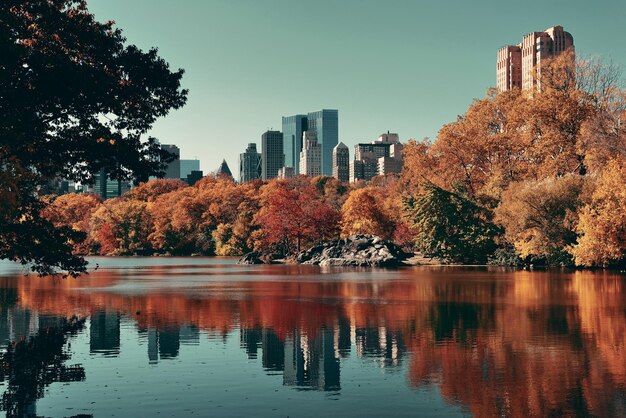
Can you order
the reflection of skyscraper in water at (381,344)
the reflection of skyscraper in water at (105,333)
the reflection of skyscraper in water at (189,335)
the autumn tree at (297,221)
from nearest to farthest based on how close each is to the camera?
the reflection of skyscraper in water at (381,344)
the reflection of skyscraper in water at (105,333)
the reflection of skyscraper in water at (189,335)
the autumn tree at (297,221)

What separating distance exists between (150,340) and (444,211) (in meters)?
60.0

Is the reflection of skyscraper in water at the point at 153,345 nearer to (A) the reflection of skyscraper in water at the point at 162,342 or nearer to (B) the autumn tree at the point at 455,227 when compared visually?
(A) the reflection of skyscraper in water at the point at 162,342

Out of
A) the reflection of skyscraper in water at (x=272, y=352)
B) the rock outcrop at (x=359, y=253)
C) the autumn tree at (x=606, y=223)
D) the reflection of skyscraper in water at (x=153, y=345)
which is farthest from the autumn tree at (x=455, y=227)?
the reflection of skyscraper in water at (x=153, y=345)

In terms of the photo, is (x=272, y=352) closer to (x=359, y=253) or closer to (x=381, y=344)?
(x=381, y=344)

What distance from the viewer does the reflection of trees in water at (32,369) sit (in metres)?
15.4

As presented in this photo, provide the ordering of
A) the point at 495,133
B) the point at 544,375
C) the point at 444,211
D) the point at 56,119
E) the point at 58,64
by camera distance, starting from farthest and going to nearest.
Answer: the point at 495,133, the point at 444,211, the point at 56,119, the point at 58,64, the point at 544,375

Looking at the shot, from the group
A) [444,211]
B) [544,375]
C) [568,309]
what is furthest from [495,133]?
[544,375]

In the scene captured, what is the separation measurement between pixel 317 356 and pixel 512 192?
2245 inches

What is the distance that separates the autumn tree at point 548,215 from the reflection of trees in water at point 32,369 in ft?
172

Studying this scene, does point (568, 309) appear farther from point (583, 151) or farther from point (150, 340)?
point (583, 151)

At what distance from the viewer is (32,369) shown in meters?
18.9

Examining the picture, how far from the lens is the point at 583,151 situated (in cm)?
7288

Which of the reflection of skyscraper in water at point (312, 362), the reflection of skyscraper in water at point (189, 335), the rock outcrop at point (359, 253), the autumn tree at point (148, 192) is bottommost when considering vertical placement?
the reflection of skyscraper in water at point (312, 362)

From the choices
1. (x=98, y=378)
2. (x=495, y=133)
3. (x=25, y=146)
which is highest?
(x=495, y=133)
